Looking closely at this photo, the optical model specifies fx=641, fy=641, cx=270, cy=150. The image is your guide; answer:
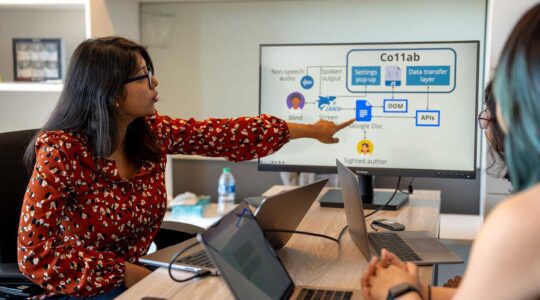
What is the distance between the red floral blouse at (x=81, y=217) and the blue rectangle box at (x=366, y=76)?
714 mm

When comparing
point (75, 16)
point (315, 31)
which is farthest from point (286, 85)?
point (75, 16)

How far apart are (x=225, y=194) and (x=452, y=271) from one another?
43.8 inches

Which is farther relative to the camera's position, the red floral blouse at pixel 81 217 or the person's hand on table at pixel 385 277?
the red floral blouse at pixel 81 217

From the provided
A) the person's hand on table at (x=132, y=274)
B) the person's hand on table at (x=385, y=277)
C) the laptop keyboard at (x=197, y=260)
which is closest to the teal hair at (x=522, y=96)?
the person's hand on table at (x=385, y=277)

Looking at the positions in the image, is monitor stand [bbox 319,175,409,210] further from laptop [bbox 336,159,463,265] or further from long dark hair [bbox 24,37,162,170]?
long dark hair [bbox 24,37,162,170]

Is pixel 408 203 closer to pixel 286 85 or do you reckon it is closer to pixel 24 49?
pixel 286 85

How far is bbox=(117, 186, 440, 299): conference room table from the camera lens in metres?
1.34

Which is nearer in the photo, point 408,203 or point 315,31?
point 408,203

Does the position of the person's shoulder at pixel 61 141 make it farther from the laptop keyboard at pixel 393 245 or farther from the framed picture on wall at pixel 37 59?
the framed picture on wall at pixel 37 59

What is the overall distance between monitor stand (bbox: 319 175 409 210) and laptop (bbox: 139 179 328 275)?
416 millimetres

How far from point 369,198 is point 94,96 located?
1.01 meters

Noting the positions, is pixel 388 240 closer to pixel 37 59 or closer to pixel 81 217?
pixel 81 217

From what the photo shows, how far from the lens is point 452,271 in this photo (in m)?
2.62

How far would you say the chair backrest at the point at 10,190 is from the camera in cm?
181
